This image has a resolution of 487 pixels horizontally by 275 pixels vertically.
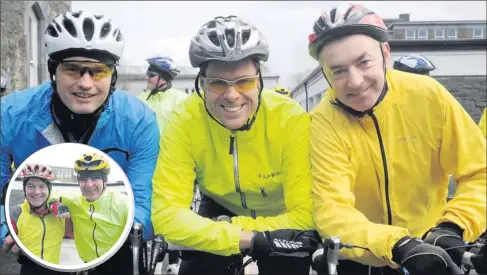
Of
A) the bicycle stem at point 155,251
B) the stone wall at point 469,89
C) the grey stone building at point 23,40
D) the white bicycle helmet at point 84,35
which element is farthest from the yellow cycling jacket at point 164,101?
the stone wall at point 469,89

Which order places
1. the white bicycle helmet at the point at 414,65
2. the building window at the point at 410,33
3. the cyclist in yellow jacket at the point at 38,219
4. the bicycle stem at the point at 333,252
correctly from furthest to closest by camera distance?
the building window at the point at 410,33 → the white bicycle helmet at the point at 414,65 → the cyclist in yellow jacket at the point at 38,219 → the bicycle stem at the point at 333,252

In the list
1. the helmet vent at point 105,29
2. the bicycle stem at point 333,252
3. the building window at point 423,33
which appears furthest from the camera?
the building window at point 423,33

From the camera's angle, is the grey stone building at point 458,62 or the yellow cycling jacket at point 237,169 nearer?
the yellow cycling jacket at point 237,169

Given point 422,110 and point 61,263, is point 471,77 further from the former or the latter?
point 61,263

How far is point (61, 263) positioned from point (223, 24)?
1.53 m

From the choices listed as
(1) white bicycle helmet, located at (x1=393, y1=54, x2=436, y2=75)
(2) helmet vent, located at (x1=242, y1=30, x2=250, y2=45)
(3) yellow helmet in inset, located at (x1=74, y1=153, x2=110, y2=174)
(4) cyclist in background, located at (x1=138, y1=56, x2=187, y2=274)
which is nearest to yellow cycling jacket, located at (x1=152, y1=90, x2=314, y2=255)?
(2) helmet vent, located at (x1=242, y1=30, x2=250, y2=45)

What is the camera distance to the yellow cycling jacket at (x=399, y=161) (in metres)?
2.71

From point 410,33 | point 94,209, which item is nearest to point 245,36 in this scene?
point 94,209

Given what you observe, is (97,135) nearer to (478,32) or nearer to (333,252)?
(333,252)

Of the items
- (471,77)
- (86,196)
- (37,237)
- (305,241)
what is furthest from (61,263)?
(471,77)

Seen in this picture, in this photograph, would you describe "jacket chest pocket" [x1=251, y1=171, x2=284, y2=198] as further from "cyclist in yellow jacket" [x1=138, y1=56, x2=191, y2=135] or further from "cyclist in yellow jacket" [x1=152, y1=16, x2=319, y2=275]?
"cyclist in yellow jacket" [x1=138, y1=56, x2=191, y2=135]

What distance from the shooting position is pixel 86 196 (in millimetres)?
2471

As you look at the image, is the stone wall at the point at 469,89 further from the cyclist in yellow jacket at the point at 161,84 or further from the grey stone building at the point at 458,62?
the cyclist in yellow jacket at the point at 161,84

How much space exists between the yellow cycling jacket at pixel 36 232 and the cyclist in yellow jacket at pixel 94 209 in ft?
0.29
